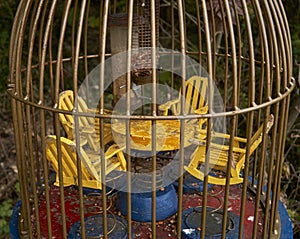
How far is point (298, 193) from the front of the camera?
3557mm

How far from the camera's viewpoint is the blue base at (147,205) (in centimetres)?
183

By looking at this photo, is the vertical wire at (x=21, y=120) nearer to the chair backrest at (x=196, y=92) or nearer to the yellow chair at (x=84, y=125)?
the yellow chair at (x=84, y=125)

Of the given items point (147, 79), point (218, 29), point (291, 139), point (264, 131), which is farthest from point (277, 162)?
point (291, 139)

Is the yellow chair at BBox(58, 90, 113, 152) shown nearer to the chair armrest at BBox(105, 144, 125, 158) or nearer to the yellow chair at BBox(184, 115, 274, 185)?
A: the chair armrest at BBox(105, 144, 125, 158)

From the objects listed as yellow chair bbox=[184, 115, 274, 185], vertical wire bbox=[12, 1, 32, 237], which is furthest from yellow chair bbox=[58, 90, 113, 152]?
yellow chair bbox=[184, 115, 274, 185]

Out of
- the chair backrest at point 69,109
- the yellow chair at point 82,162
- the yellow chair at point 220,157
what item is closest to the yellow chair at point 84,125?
the chair backrest at point 69,109

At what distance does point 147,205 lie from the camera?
183cm

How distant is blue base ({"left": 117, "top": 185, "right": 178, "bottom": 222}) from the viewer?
1.83 metres

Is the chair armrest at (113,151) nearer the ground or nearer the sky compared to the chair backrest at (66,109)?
nearer the ground

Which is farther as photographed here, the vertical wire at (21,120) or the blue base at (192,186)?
the blue base at (192,186)

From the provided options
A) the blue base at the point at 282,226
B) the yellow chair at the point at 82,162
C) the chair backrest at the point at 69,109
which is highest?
the chair backrest at the point at 69,109

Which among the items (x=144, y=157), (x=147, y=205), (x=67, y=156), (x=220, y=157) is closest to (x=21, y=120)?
(x=67, y=156)

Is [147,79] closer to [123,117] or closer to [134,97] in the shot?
[134,97]

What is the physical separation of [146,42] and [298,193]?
2138 mm
